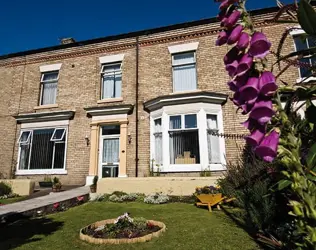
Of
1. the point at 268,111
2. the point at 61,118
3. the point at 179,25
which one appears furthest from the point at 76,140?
the point at 268,111

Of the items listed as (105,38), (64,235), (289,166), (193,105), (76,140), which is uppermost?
(105,38)

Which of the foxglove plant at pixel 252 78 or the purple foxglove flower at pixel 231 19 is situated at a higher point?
the purple foxglove flower at pixel 231 19

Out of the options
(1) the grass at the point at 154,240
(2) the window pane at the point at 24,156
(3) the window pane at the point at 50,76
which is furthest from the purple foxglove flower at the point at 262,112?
(3) the window pane at the point at 50,76

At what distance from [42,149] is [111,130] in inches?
166

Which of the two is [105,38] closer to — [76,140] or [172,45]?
[172,45]

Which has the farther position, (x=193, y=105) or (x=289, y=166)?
(x=193, y=105)

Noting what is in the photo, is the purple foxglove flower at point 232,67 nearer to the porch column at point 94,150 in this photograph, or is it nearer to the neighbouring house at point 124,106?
the neighbouring house at point 124,106

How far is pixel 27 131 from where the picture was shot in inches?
588

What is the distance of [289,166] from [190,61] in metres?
12.9

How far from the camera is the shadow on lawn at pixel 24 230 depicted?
17.8 feet

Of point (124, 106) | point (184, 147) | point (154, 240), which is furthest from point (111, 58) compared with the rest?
point (154, 240)

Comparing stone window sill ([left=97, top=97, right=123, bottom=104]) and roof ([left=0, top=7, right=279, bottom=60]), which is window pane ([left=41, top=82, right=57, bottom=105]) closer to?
roof ([left=0, top=7, right=279, bottom=60])

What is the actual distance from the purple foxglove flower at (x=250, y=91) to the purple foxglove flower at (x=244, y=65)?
0.04 meters

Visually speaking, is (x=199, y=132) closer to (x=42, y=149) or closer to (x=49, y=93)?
(x=42, y=149)
